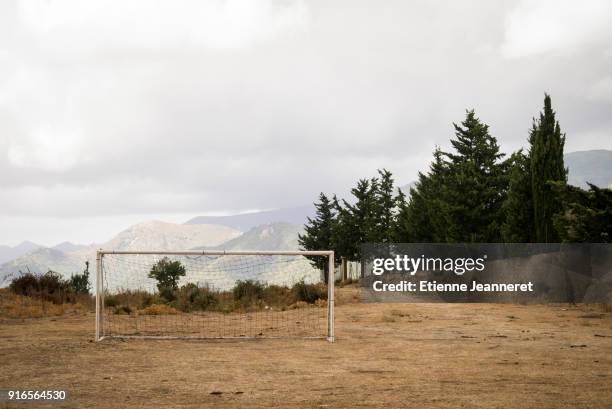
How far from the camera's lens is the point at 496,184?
49.1 metres

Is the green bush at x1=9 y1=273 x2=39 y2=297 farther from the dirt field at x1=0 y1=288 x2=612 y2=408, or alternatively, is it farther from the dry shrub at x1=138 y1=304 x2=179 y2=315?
the dirt field at x1=0 y1=288 x2=612 y2=408

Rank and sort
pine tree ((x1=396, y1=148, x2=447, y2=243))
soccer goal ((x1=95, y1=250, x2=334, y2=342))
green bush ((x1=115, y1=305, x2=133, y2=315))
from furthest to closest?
pine tree ((x1=396, y1=148, x2=447, y2=243)) < green bush ((x1=115, y1=305, x2=133, y2=315)) < soccer goal ((x1=95, y1=250, x2=334, y2=342))

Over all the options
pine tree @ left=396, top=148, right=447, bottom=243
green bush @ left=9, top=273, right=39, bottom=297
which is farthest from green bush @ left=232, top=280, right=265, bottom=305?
pine tree @ left=396, top=148, right=447, bottom=243

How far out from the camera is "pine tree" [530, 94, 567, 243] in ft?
119

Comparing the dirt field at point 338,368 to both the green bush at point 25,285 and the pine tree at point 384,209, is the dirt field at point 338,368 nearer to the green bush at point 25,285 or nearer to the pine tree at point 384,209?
the green bush at point 25,285

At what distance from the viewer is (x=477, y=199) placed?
1887 inches

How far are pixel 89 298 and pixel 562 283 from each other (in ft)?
71.5

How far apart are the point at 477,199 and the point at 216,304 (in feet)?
79.7

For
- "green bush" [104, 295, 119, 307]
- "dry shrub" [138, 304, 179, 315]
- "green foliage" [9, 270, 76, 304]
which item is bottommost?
"dry shrub" [138, 304, 179, 315]

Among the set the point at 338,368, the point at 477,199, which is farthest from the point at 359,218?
the point at 338,368

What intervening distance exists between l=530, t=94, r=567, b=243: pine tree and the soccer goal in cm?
1283

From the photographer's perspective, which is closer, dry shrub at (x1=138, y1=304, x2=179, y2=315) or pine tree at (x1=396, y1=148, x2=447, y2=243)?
dry shrub at (x1=138, y1=304, x2=179, y2=315)

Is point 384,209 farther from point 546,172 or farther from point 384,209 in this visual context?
point 546,172

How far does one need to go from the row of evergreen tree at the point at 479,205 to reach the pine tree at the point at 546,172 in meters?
0.05
